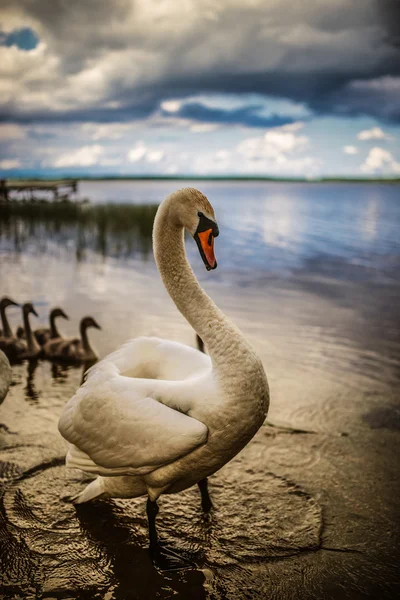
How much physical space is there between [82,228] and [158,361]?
22.3m

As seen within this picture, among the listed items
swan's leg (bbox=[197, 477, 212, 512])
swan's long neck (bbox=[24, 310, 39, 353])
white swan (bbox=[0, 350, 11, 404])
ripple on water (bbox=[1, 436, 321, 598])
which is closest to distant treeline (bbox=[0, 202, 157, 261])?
swan's long neck (bbox=[24, 310, 39, 353])

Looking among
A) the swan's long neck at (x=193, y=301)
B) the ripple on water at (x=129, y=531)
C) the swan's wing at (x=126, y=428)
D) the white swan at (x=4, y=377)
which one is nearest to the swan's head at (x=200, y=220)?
the swan's long neck at (x=193, y=301)

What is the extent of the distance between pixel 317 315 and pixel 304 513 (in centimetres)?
773

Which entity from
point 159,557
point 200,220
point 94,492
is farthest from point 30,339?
point 200,220

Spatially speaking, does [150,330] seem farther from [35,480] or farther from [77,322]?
[35,480]

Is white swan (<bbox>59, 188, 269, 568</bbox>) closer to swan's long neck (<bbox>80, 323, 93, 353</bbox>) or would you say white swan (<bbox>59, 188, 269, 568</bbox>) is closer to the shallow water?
the shallow water

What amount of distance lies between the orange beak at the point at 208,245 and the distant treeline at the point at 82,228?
16.0 m

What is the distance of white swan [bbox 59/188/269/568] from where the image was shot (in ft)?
10.5

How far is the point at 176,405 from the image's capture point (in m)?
3.27

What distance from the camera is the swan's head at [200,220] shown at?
10.8 feet

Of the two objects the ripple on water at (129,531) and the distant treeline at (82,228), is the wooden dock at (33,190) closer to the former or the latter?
the distant treeline at (82,228)

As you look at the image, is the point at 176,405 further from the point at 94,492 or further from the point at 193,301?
the point at 94,492

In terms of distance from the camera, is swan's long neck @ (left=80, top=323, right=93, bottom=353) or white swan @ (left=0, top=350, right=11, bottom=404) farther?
A: swan's long neck @ (left=80, top=323, right=93, bottom=353)

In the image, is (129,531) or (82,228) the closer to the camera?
(129,531)
